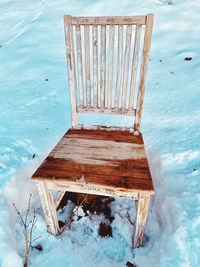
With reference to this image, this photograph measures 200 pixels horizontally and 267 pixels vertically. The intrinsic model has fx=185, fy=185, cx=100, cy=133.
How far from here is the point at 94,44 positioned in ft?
4.75

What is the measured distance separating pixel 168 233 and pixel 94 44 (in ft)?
4.89

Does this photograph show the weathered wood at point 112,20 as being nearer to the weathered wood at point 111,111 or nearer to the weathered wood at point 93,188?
the weathered wood at point 111,111

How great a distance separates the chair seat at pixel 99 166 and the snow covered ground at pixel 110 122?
466 mm

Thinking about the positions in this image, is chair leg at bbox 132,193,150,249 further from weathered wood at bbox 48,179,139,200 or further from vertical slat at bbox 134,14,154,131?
vertical slat at bbox 134,14,154,131

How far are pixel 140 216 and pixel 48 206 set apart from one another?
655 mm

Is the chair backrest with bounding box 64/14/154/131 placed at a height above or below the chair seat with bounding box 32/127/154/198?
above

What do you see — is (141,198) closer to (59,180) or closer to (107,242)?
(59,180)

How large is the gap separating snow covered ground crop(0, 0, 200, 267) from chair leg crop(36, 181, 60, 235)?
96 mm

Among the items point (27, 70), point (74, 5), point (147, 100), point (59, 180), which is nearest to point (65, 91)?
point (27, 70)

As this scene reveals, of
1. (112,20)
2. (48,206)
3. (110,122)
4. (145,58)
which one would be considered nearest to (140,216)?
(48,206)

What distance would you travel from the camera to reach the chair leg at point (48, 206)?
1.24 meters

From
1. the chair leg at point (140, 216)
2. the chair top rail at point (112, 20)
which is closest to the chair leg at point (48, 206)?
the chair leg at point (140, 216)

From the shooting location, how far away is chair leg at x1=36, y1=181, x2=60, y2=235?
1235 mm

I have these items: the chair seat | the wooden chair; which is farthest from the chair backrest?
the chair seat
